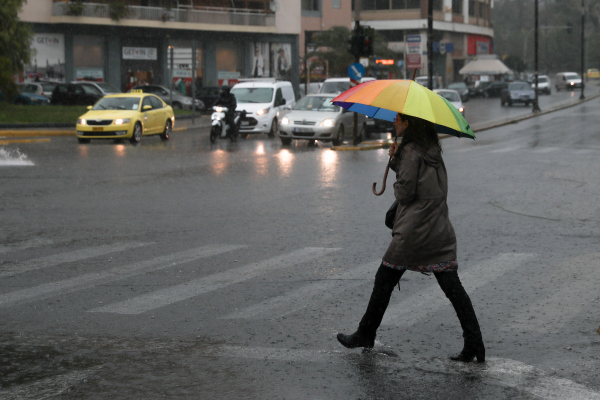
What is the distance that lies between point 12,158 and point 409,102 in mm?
15685

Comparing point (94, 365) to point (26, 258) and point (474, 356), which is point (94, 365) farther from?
point (26, 258)

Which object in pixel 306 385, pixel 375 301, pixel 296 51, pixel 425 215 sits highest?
pixel 296 51

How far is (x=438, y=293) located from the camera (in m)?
6.96

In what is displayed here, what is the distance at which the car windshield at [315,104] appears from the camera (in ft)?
81.0

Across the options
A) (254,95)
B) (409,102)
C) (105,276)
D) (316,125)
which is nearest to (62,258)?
(105,276)

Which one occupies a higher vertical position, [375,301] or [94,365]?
[375,301]

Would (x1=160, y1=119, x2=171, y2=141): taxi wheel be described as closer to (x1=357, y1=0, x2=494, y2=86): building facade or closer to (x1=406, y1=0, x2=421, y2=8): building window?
(x1=357, y1=0, x2=494, y2=86): building facade

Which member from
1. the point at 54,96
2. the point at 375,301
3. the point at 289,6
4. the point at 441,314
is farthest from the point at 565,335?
the point at 289,6

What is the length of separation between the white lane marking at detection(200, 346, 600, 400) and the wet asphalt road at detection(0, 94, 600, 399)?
0.02 meters

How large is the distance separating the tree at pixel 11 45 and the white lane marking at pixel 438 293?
28.9 meters

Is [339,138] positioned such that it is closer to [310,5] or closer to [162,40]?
[162,40]

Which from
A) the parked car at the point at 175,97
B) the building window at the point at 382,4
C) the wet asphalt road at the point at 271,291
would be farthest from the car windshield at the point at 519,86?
the wet asphalt road at the point at 271,291

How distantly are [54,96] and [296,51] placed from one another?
23.3m

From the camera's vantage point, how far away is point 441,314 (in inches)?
247
